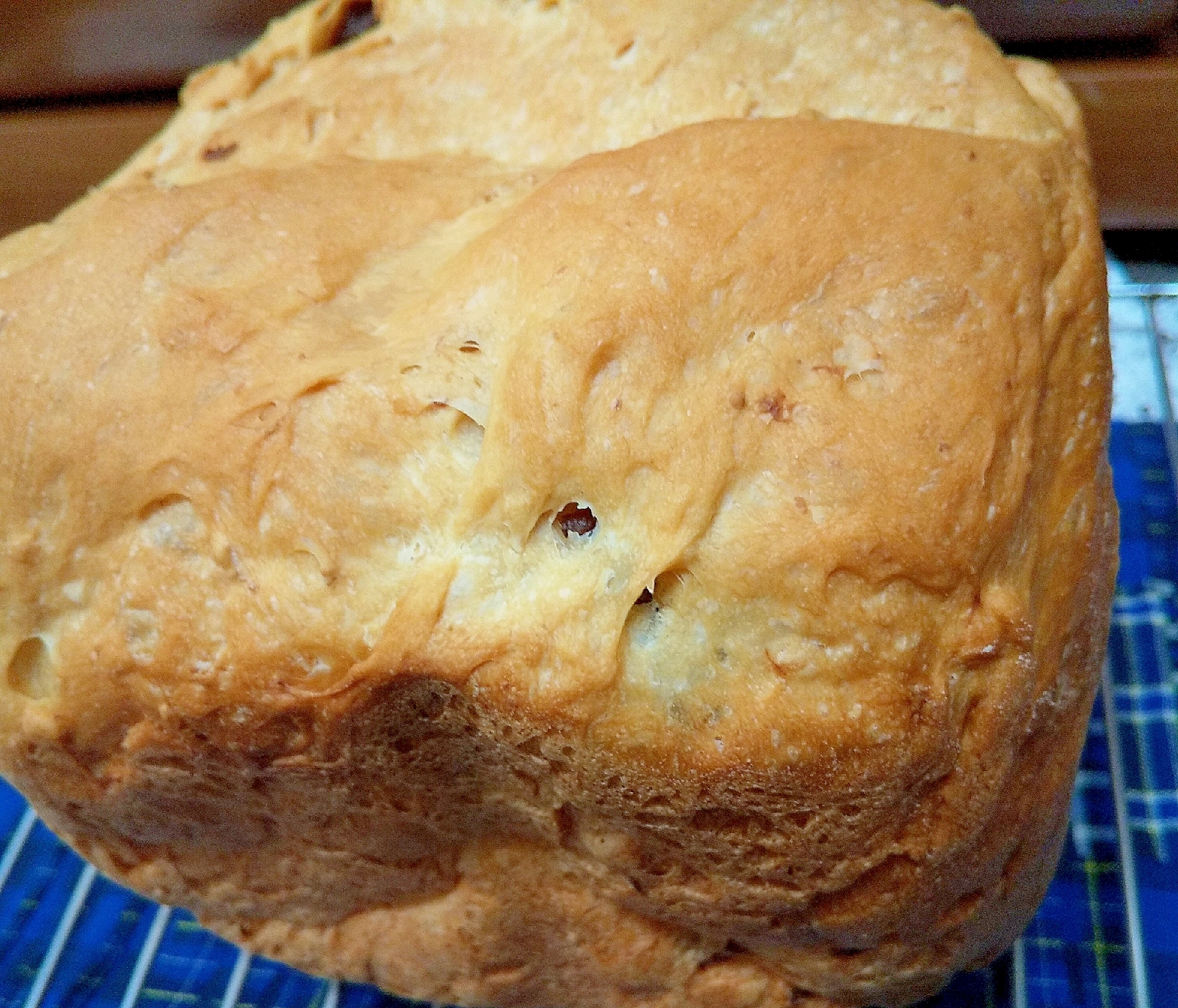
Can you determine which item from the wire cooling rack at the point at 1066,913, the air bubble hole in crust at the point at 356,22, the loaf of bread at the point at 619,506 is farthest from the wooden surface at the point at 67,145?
the wire cooling rack at the point at 1066,913

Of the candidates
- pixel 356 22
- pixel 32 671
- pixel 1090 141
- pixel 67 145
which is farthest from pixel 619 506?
pixel 67 145

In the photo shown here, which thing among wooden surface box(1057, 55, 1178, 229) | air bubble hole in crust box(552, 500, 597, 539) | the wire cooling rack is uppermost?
air bubble hole in crust box(552, 500, 597, 539)

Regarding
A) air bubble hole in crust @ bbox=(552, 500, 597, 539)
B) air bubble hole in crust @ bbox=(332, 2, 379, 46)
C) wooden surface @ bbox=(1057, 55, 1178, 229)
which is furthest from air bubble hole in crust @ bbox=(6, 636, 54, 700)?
wooden surface @ bbox=(1057, 55, 1178, 229)

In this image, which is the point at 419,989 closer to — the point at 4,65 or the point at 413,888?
the point at 413,888

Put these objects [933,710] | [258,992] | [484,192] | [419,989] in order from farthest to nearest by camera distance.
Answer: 1. [258,992]
2. [419,989]
3. [484,192]
4. [933,710]

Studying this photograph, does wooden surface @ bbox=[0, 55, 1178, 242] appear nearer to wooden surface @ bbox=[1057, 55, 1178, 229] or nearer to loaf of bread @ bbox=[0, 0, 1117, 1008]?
wooden surface @ bbox=[1057, 55, 1178, 229]

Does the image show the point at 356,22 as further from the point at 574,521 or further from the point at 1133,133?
the point at 1133,133

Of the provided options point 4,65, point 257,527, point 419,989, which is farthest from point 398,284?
point 4,65
